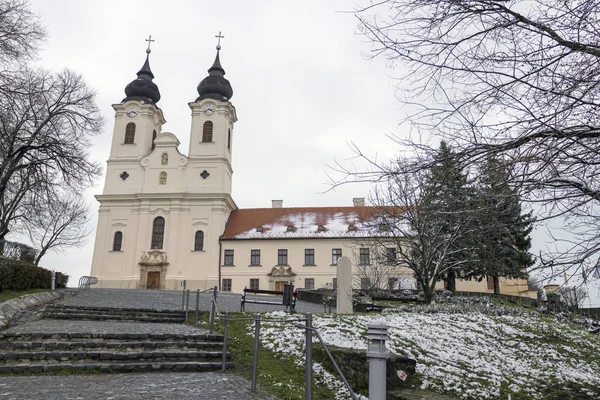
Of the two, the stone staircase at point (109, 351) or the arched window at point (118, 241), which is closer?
the stone staircase at point (109, 351)

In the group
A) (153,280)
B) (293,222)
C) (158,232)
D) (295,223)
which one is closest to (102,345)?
(153,280)

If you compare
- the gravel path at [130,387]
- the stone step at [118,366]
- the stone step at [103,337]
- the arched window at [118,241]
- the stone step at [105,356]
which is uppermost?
the arched window at [118,241]

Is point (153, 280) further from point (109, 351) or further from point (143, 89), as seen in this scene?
point (109, 351)

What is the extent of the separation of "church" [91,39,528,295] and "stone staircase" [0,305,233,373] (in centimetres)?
2934

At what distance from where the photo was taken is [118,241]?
41.9m

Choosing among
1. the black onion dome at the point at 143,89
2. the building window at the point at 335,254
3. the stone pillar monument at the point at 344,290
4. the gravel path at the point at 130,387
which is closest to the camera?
the gravel path at the point at 130,387

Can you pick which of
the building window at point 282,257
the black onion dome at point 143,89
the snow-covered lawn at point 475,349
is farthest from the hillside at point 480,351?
the black onion dome at point 143,89

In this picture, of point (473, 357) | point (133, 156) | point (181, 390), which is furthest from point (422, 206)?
point (133, 156)

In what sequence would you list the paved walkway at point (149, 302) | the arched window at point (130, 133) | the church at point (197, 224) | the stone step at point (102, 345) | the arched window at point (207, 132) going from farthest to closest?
the arched window at point (130, 133)
the arched window at point (207, 132)
the church at point (197, 224)
the paved walkway at point (149, 302)
the stone step at point (102, 345)

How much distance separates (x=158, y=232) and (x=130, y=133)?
10459 millimetres

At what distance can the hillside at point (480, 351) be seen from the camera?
796 centimetres

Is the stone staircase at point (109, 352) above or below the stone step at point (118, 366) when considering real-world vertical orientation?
above

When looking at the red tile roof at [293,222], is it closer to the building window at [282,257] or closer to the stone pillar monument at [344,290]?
the building window at [282,257]

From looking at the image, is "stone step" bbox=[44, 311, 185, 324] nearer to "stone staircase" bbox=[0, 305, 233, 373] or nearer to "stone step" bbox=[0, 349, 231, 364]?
"stone staircase" bbox=[0, 305, 233, 373]
